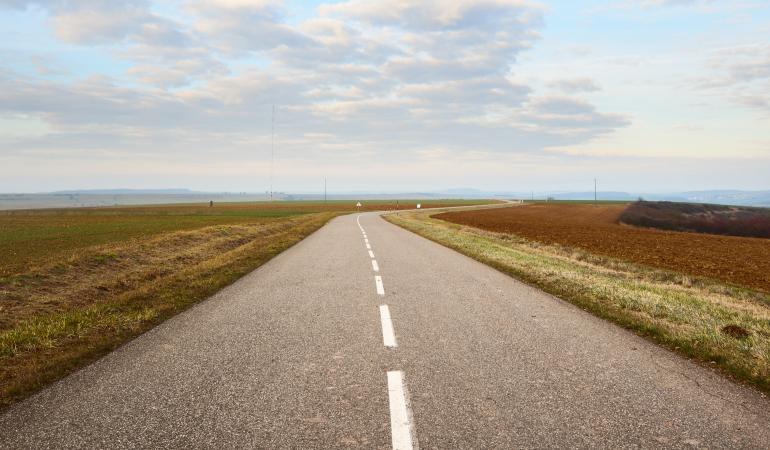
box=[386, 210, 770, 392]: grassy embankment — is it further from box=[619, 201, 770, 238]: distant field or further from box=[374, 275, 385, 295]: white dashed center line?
box=[619, 201, 770, 238]: distant field

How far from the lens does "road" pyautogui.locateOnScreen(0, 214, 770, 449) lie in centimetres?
376

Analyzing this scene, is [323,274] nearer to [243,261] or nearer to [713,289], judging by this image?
[243,261]

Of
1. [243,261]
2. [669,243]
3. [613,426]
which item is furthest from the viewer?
[669,243]

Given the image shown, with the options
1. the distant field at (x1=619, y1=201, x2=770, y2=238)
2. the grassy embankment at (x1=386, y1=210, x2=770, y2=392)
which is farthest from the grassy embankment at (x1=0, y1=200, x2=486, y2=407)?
the distant field at (x1=619, y1=201, x2=770, y2=238)

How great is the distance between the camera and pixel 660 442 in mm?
3682

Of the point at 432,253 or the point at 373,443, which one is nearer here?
the point at 373,443

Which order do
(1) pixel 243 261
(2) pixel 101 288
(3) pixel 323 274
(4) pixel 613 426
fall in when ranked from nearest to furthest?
(4) pixel 613 426
(2) pixel 101 288
(3) pixel 323 274
(1) pixel 243 261

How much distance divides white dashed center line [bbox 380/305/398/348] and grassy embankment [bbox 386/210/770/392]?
154 inches

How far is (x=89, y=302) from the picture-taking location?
33.4ft

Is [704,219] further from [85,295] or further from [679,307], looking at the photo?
[85,295]

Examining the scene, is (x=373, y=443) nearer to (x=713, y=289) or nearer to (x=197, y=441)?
(x=197, y=441)

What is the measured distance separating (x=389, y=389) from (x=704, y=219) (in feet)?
162

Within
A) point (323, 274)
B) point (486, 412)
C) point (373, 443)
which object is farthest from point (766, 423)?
point (323, 274)

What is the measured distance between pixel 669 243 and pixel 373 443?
27.5m
